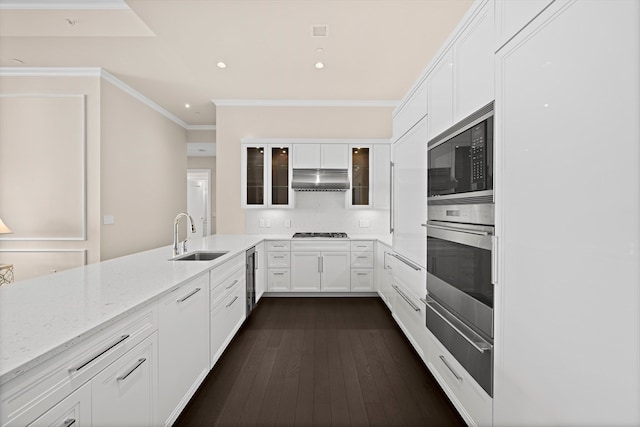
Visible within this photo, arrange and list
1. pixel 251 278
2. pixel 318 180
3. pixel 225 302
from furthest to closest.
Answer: pixel 318 180
pixel 251 278
pixel 225 302

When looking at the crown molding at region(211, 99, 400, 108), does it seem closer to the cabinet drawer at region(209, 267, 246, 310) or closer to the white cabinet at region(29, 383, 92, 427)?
the cabinet drawer at region(209, 267, 246, 310)

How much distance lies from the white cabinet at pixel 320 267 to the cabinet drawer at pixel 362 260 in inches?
2.8

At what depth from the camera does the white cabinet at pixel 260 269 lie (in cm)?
374

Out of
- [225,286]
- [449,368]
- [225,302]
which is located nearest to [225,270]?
[225,286]

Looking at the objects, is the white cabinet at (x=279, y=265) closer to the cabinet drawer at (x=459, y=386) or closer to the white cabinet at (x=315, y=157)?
the white cabinet at (x=315, y=157)

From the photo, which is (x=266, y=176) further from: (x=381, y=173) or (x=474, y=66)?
(x=474, y=66)

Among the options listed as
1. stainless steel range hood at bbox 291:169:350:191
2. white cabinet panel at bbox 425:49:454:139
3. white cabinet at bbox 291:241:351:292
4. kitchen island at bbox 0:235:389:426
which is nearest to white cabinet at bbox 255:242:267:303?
white cabinet at bbox 291:241:351:292

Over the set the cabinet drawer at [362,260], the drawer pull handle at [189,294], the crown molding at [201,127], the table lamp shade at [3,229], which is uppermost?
the crown molding at [201,127]

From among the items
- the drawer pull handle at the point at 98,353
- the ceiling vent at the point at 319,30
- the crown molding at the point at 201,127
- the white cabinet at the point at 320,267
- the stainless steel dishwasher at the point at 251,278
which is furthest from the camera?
the crown molding at the point at 201,127

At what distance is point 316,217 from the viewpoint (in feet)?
15.5

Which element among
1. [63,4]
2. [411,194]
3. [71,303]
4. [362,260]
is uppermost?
[63,4]

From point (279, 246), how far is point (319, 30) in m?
2.67

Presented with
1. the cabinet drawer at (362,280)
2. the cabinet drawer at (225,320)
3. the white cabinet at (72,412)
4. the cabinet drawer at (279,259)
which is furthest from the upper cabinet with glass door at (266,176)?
the white cabinet at (72,412)

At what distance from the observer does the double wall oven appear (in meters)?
1.40
